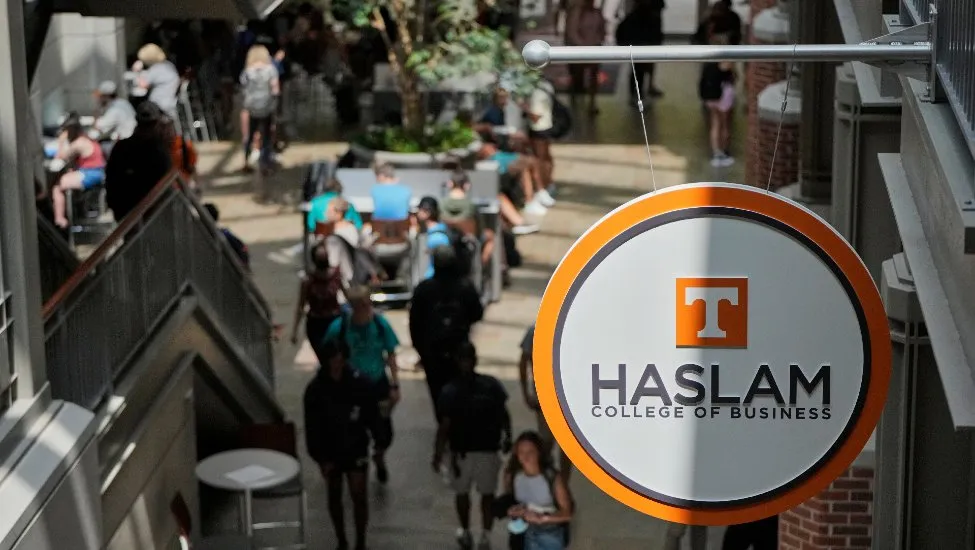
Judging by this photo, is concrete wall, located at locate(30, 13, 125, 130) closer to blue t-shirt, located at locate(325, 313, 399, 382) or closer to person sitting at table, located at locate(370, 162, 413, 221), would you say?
person sitting at table, located at locate(370, 162, 413, 221)

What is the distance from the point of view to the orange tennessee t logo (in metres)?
5.21

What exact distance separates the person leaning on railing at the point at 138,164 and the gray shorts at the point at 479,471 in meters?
3.27

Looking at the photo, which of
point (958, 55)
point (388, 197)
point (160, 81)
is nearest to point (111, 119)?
point (160, 81)

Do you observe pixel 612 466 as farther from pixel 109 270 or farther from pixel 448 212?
pixel 448 212

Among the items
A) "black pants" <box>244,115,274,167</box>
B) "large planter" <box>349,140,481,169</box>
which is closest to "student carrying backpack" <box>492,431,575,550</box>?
"large planter" <box>349,140,481,169</box>

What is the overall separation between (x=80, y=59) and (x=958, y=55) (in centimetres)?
1963

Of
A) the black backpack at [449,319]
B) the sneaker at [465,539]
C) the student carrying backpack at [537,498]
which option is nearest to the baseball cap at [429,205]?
the black backpack at [449,319]

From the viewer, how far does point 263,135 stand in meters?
23.0

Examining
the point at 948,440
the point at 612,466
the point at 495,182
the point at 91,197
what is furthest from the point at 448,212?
the point at 612,466

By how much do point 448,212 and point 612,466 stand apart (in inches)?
424

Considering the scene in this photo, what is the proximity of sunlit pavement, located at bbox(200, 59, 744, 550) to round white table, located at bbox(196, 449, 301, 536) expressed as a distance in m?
0.77

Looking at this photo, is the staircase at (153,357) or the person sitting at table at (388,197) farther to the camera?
the person sitting at table at (388,197)

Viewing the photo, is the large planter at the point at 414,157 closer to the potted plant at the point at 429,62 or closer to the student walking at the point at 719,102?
the potted plant at the point at 429,62

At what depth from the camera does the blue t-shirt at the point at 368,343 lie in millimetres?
11952
